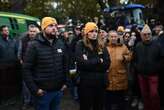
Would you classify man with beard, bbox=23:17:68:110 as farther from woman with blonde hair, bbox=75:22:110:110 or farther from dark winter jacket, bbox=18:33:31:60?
dark winter jacket, bbox=18:33:31:60

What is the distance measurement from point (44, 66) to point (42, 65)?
0.03 metres

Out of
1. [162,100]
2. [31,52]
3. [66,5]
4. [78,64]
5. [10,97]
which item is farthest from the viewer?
[66,5]

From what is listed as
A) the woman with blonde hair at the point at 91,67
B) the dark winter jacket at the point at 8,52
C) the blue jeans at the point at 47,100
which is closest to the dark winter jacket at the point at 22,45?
the dark winter jacket at the point at 8,52

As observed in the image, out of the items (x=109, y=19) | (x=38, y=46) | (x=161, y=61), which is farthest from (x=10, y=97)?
(x=109, y=19)

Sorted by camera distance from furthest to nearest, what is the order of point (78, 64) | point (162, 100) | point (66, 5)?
point (66, 5) → point (162, 100) → point (78, 64)

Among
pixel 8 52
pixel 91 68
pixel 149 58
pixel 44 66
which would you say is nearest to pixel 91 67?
pixel 91 68

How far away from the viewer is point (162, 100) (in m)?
10.5

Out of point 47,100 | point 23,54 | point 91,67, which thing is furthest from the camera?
point 23,54

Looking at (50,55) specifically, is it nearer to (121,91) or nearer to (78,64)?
(78,64)

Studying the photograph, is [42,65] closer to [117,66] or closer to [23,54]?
[117,66]

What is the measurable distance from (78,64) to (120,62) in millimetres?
1487

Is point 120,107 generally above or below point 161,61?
below

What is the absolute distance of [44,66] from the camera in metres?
7.30

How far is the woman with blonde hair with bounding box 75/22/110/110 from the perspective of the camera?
8039mm
